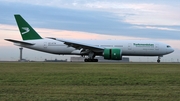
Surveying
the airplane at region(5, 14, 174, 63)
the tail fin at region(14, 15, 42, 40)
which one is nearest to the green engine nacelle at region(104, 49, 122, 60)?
the airplane at region(5, 14, 174, 63)

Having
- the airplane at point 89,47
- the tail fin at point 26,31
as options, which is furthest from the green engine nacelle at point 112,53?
the tail fin at point 26,31

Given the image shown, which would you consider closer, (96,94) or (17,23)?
(96,94)

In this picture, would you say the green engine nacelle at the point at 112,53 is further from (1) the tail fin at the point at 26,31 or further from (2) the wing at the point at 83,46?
(1) the tail fin at the point at 26,31

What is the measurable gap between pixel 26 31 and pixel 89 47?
10.2 meters

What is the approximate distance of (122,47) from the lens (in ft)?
137

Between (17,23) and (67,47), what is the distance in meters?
8.19

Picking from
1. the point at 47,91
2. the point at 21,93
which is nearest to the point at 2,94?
the point at 21,93

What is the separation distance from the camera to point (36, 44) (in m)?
44.2

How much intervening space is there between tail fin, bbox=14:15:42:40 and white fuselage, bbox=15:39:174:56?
0.88 m

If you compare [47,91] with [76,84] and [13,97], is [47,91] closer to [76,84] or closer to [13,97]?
[13,97]

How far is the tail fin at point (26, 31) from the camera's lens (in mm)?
45031

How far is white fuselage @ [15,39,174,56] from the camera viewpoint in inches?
1649

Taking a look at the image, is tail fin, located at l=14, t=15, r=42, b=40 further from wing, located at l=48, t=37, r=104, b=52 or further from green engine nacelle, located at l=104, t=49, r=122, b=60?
green engine nacelle, located at l=104, t=49, r=122, b=60

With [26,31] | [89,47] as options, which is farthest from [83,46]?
[26,31]
